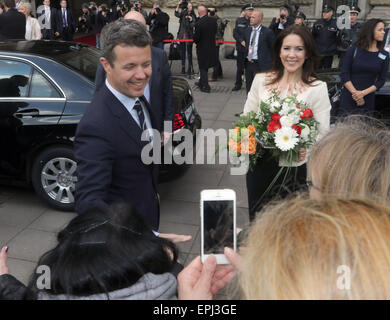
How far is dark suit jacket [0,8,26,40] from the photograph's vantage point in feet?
29.9

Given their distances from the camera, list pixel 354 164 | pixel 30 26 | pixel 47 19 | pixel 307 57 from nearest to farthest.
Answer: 1. pixel 354 164
2. pixel 307 57
3. pixel 30 26
4. pixel 47 19

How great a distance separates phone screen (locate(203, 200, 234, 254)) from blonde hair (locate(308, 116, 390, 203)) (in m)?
0.37

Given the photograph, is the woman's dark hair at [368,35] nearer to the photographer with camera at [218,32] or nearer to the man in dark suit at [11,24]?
the photographer with camera at [218,32]

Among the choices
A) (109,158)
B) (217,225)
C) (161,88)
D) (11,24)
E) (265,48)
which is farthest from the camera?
(11,24)

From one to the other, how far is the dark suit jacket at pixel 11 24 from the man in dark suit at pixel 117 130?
7.69m

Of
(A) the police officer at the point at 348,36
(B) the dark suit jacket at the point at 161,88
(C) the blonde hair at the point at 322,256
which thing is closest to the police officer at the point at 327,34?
(A) the police officer at the point at 348,36

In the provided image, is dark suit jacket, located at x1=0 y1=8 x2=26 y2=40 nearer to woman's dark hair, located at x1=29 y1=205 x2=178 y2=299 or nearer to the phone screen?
the phone screen

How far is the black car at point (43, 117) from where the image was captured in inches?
181

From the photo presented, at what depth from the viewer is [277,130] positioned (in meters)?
3.14

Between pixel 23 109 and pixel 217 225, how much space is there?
3505 mm

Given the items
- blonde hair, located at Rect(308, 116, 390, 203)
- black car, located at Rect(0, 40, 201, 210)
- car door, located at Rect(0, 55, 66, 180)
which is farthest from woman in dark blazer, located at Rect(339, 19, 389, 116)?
blonde hair, located at Rect(308, 116, 390, 203)

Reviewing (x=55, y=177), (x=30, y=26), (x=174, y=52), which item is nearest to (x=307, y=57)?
(x=55, y=177)

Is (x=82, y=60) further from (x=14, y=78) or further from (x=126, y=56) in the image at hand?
(x=126, y=56)
